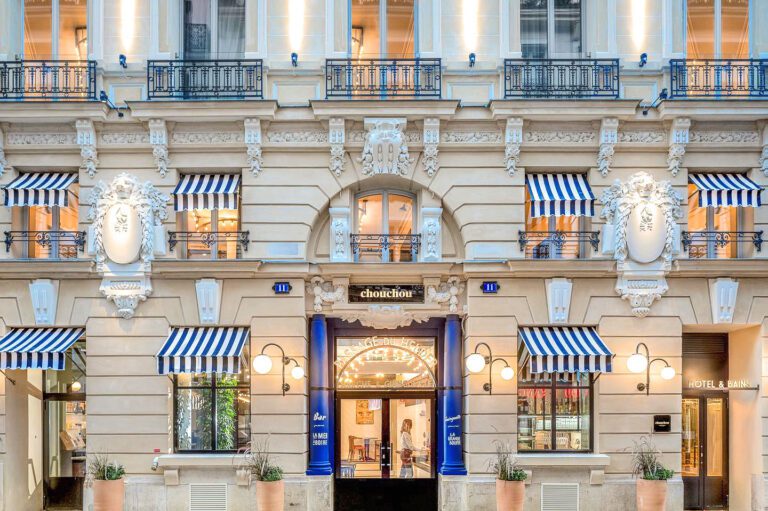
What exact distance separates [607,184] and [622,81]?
86.0 inches

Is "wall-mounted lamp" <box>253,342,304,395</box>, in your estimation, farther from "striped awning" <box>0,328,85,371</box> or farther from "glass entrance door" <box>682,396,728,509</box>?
"glass entrance door" <box>682,396,728,509</box>

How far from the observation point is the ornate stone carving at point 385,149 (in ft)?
59.2

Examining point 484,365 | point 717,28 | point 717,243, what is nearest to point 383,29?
point 717,28

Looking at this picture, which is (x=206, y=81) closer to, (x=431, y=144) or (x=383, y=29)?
(x=383, y=29)

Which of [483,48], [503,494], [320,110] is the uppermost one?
[483,48]

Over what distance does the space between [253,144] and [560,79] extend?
6538 millimetres

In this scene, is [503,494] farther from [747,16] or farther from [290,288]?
[747,16]

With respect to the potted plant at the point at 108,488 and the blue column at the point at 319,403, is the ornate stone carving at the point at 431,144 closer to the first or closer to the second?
the blue column at the point at 319,403

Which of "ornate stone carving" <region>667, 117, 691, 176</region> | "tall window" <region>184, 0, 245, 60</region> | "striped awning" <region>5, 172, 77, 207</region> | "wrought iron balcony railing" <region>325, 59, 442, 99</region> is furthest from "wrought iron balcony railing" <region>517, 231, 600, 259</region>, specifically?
"striped awning" <region>5, 172, 77, 207</region>

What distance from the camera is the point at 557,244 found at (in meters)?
18.5

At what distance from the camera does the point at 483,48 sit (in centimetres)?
1844

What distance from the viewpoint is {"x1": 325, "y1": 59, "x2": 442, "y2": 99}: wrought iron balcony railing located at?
1820 cm

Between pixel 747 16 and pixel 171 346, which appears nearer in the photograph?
pixel 171 346

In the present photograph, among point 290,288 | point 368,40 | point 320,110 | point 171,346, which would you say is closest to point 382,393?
point 290,288
